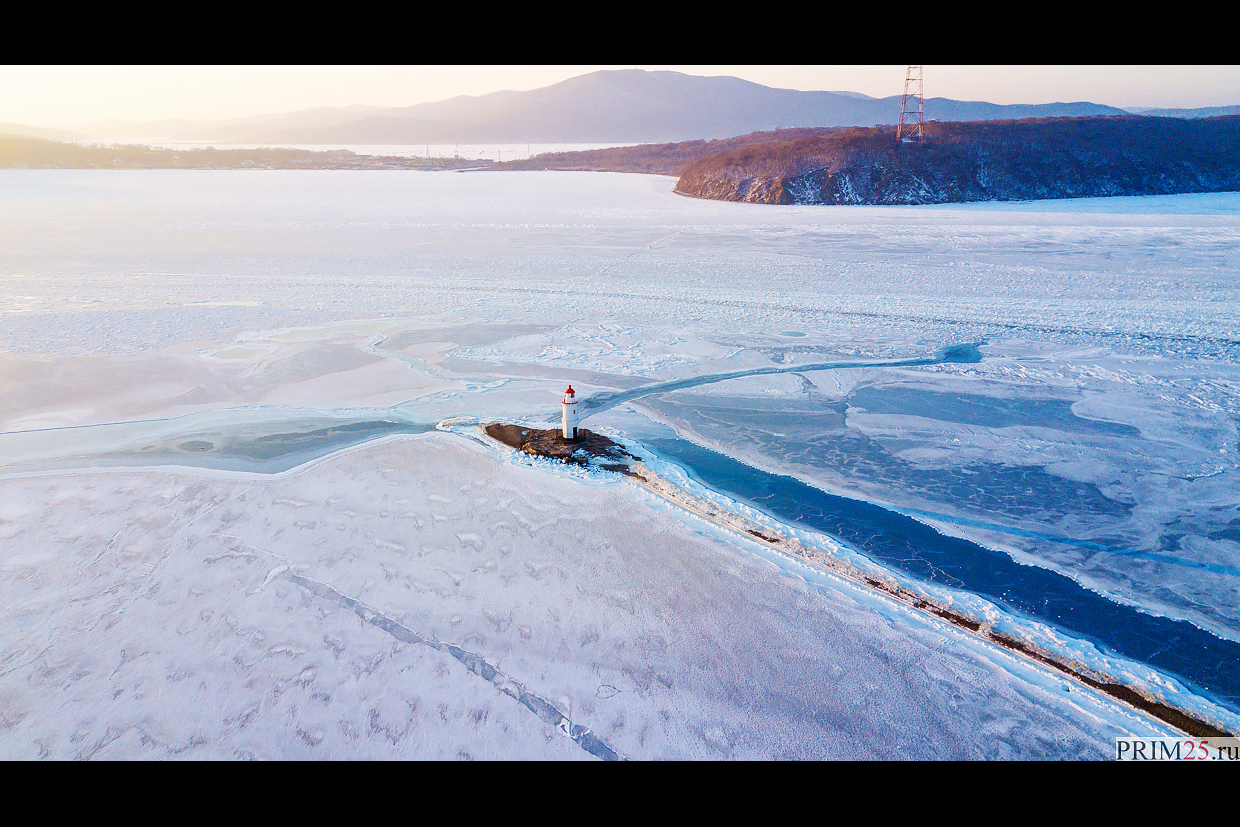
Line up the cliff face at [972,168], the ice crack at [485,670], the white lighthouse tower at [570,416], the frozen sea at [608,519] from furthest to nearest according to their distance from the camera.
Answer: the cliff face at [972,168] < the white lighthouse tower at [570,416] < the frozen sea at [608,519] < the ice crack at [485,670]

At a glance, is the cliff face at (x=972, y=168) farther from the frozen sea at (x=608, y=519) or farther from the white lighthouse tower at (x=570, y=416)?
the white lighthouse tower at (x=570, y=416)

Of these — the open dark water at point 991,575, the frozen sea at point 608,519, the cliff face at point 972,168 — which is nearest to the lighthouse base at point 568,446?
the frozen sea at point 608,519

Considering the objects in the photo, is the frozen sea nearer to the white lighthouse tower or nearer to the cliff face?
the white lighthouse tower

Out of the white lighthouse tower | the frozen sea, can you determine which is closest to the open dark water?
the frozen sea

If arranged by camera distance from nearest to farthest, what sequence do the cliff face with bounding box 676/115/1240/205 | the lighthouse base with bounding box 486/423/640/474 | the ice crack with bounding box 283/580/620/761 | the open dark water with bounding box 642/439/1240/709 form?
the ice crack with bounding box 283/580/620/761 < the open dark water with bounding box 642/439/1240/709 < the lighthouse base with bounding box 486/423/640/474 < the cliff face with bounding box 676/115/1240/205

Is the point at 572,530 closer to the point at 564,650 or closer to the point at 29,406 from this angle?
the point at 564,650

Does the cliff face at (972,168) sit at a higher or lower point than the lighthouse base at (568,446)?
higher
